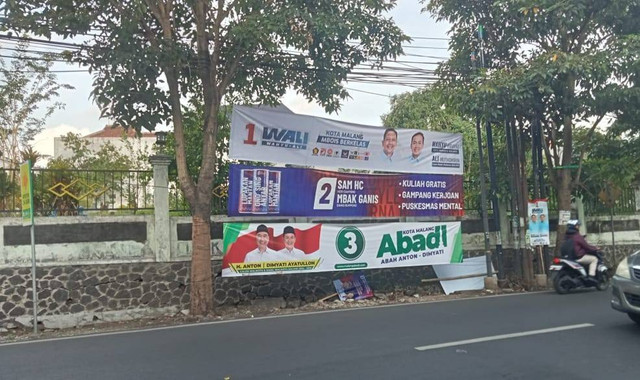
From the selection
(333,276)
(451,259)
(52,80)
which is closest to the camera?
(333,276)

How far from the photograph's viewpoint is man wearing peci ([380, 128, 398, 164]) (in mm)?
12227

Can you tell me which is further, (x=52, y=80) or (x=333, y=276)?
(x=52, y=80)

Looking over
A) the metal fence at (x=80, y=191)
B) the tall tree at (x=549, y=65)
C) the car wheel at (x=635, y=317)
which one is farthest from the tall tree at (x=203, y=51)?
the car wheel at (x=635, y=317)

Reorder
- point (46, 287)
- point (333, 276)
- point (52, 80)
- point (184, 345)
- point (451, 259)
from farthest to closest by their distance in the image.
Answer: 1. point (52, 80)
2. point (451, 259)
3. point (333, 276)
4. point (46, 287)
5. point (184, 345)

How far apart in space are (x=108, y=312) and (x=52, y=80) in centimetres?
1151

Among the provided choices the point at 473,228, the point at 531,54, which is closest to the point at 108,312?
the point at 473,228

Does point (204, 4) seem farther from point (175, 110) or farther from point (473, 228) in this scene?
point (473, 228)

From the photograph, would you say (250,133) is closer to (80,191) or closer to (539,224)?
(80,191)

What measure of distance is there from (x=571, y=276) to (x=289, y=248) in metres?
5.87

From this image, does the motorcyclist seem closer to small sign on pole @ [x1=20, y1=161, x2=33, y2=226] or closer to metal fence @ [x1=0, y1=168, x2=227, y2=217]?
metal fence @ [x1=0, y1=168, x2=227, y2=217]

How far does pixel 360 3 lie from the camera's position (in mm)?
9992

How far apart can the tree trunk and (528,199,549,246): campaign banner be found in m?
7.40

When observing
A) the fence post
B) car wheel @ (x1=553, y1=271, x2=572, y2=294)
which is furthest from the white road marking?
the fence post

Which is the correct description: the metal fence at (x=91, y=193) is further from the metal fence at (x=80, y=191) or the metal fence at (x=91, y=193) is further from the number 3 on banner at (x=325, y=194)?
the number 3 on banner at (x=325, y=194)
